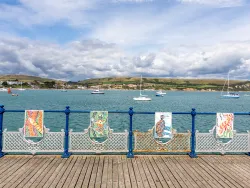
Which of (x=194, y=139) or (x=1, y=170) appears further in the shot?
(x=194, y=139)

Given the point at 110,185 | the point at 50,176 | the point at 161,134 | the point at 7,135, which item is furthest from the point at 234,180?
the point at 7,135

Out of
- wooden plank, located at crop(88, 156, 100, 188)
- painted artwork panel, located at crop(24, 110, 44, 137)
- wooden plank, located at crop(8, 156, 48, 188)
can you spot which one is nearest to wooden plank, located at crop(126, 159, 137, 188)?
wooden plank, located at crop(88, 156, 100, 188)

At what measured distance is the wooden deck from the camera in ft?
19.1

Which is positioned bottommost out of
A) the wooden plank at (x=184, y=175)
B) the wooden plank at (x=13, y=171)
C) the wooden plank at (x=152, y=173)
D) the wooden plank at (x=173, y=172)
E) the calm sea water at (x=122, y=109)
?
the calm sea water at (x=122, y=109)

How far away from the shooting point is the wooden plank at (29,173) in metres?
5.69

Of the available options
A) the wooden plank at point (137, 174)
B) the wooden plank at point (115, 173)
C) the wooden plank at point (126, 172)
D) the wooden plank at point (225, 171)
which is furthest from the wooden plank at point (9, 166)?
the wooden plank at point (225, 171)

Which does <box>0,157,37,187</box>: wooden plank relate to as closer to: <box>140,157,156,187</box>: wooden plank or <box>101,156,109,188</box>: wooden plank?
<box>101,156,109,188</box>: wooden plank

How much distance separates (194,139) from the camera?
8.35 meters

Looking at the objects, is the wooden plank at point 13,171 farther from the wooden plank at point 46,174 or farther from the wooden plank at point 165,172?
the wooden plank at point 165,172

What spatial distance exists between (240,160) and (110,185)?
16.4 feet

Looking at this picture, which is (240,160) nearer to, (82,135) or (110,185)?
(110,185)

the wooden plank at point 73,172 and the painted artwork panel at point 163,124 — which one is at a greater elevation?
the painted artwork panel at point 163,124

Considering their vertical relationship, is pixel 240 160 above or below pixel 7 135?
below

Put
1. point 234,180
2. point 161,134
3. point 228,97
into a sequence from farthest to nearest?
point 228,97 → point 161,134 → point 234,180
